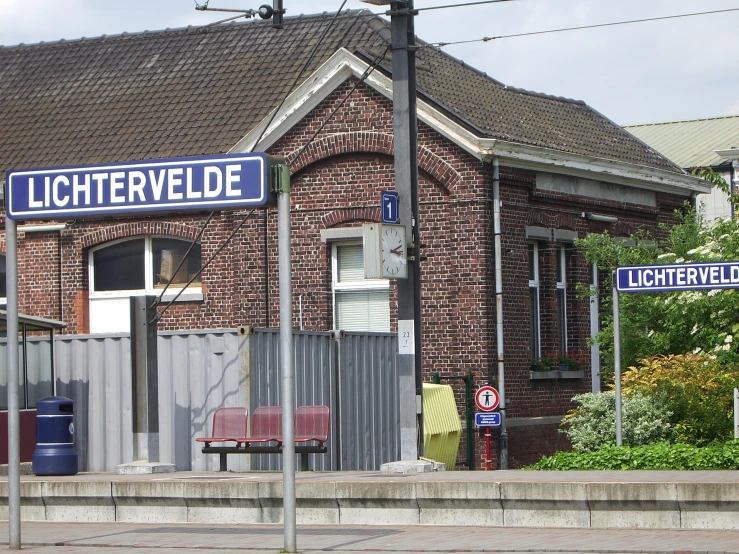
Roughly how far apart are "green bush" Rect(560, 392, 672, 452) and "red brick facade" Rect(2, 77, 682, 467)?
2.56 meters

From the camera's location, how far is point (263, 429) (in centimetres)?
1752

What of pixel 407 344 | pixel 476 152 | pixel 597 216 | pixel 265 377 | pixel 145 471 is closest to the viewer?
pixel 407 344

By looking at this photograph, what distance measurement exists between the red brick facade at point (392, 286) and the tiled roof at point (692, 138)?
77.1 feet

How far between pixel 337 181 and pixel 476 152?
8.90ft

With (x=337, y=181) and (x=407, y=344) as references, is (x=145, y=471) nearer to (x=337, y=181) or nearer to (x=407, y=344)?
(x=407, y=344)

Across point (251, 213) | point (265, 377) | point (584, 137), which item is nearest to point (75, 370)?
point (265, 377)

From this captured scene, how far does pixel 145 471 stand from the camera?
54.7 ft


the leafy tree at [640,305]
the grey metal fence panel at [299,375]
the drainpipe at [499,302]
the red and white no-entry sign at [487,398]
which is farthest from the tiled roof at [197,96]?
the grey metal fence panel at [299,375]

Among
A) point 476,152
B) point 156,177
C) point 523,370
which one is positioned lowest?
point 523,370

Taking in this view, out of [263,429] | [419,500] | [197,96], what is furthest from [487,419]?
[419,500]

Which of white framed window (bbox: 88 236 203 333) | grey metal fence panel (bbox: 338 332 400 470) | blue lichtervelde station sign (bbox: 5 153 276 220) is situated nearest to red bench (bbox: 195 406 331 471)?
grey metal fence panel (bbox: 338 332 400 470)

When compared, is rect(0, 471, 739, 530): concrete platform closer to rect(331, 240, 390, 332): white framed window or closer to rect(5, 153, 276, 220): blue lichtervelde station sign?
rect(5, 153, 276, 220): blue lichtervelde station sign

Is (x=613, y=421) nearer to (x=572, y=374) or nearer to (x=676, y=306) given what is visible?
(x=676, y=306)

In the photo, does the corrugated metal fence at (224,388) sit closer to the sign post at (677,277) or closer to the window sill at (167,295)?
the sign post at (677,277)
